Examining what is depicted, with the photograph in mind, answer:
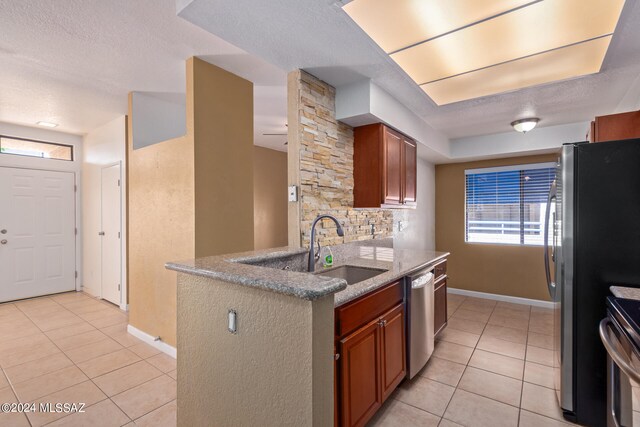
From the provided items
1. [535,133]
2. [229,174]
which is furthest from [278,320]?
[535,133]

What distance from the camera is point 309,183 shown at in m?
2.42

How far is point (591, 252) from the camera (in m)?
1.95

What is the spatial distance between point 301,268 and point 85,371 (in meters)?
2.14

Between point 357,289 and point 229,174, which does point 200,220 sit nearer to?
point 229,174

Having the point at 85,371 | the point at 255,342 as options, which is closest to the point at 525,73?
the point at 255,342

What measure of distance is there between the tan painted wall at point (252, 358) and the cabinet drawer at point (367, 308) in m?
0.41

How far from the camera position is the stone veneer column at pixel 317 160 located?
93.1 inches

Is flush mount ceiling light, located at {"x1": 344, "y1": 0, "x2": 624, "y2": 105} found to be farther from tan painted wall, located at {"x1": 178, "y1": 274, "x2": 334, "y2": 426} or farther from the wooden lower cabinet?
the wooden lower cabinet

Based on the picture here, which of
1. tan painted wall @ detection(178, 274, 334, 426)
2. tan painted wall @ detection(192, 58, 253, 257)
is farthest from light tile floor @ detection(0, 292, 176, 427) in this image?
tan painted wall @ detection(192, 58, 253, 257)

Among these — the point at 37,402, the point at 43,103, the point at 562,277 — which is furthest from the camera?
the point at 43,103

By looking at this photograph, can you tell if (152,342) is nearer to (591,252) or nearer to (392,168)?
(392,168)

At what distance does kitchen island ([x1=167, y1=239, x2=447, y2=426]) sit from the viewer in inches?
43.3

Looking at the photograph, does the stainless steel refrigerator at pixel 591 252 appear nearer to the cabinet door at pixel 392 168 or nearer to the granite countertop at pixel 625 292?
the granite countertop at pixel 625 292

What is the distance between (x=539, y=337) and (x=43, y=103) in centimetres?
638
